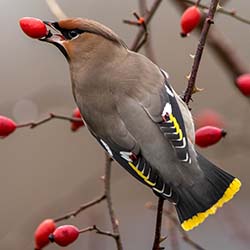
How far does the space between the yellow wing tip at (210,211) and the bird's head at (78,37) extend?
70 centimetres

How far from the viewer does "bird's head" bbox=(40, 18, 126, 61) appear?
2.73 m

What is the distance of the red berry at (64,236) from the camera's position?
2648mm

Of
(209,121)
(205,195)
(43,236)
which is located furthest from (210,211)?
(209,121)

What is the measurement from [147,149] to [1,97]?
3576 millimetres

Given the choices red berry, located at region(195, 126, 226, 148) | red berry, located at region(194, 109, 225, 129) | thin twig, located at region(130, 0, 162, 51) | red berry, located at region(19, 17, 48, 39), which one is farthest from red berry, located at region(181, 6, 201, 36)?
red berry, located at region(194, 109, 225, 129)

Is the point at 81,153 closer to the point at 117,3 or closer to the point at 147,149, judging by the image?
the point at 117,3

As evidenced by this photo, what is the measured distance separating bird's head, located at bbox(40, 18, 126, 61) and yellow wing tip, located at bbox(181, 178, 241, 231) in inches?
27.4

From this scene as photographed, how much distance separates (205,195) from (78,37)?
69cm

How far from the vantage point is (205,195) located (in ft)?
8.81

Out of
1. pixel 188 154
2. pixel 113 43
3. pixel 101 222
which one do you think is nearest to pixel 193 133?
pixel 188 154

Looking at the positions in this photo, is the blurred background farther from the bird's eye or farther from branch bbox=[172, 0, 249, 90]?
the bird's eye

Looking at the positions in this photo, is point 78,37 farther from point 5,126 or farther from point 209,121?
point 209,121

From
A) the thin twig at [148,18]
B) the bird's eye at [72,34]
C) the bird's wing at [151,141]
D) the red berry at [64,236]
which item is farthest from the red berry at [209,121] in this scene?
the red berry at [64,236]

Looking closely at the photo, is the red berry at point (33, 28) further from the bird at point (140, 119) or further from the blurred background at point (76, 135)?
the blurred background at point (76, 135)
